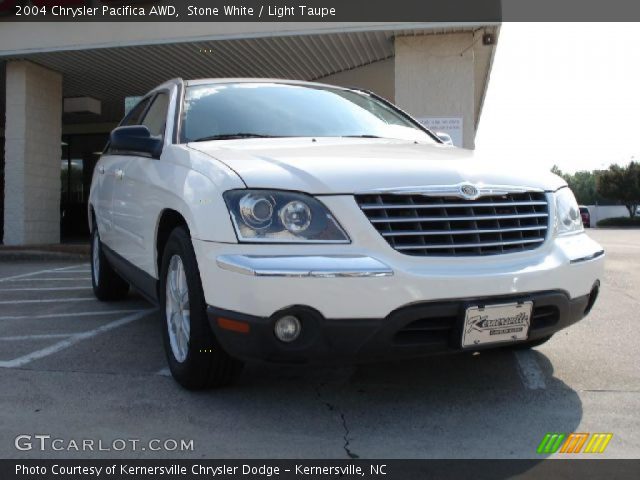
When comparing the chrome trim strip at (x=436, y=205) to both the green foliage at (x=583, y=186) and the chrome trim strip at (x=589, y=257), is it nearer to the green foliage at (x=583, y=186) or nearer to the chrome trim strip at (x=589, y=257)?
the chrome trim strip at (x=589, y=257)

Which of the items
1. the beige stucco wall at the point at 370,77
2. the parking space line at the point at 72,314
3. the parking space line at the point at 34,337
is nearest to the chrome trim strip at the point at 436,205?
the parking space line at the point at 34,337

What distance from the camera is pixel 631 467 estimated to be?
2.31 meters

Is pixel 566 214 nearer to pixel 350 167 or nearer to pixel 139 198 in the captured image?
pixel 350 167

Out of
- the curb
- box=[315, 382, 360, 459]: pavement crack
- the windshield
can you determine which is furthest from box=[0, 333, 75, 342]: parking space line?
the curb

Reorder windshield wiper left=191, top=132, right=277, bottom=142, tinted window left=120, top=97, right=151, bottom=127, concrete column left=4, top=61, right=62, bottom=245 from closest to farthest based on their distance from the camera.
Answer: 1. windshield wiper left=191, top=132, right=277, bottom=142
2. tinted window left=120, top=97, right=151, bottom=127
3. concrete column left=4, top=61, right=62, bottom=245

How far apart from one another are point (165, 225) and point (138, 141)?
1.76 ft

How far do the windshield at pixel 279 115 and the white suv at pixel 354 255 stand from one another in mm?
285

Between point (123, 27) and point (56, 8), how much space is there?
1.16 m

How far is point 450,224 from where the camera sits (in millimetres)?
2682

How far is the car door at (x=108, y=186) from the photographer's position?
4.64 meters

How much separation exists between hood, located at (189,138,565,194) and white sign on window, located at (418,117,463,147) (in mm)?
6892

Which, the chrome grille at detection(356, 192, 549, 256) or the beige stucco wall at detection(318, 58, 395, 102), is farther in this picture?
the beige stucco wall at detection(318, 58, 395, 102)

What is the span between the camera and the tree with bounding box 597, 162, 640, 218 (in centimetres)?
5125

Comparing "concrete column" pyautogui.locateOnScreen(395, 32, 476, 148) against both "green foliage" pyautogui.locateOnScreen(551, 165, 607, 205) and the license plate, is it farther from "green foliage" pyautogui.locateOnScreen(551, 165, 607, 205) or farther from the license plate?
"green foliage" pyautogui.locateOnScreen(551, 165, 607, 205)
